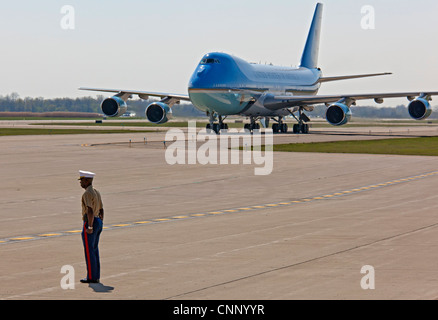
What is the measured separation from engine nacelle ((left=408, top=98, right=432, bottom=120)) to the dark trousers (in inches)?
2320

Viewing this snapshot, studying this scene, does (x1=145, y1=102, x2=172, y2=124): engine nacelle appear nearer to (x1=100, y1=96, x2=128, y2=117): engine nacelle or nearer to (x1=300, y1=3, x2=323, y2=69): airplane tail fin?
(x1=100, y1=96, x2=128, y2=117): engine nacelle

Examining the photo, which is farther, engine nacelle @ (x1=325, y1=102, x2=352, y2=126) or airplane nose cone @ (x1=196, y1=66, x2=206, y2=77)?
engine nacelle @ (x1=325, y1=102, x2=352, y2=126)

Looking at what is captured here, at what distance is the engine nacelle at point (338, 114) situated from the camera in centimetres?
6969

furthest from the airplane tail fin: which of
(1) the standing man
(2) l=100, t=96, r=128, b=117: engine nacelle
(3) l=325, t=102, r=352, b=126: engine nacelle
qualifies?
(1) the standing man

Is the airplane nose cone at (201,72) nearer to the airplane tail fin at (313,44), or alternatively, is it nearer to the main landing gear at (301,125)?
the main landing gear at (301,125)

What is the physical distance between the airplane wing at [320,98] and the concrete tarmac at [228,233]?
3467 centimetres

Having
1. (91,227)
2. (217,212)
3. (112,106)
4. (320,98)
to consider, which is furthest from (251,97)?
(91,227)

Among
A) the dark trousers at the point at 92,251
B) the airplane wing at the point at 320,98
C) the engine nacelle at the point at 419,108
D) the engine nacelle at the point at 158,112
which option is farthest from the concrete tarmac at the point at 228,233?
the engine nacelle at the point at 158,112

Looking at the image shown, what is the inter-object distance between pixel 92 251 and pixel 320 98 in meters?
62.5

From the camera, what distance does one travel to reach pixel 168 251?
15.5m

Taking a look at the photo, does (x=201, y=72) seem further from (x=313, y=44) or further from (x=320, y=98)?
(x=313, y=44)

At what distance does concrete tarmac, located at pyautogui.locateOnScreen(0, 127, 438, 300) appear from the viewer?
40.0 feet

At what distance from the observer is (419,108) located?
226ft
